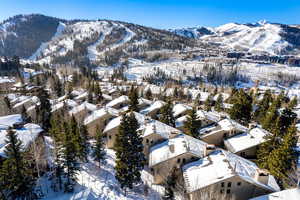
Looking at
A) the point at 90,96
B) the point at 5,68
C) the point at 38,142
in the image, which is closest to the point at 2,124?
the point at 38,142

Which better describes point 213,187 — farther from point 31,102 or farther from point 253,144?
point 31,102

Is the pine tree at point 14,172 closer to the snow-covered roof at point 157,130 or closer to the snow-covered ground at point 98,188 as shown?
the snow-covered ground at point 98,188

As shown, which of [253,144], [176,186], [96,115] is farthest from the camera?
[96,115]

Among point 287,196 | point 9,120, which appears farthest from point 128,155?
point 9,120

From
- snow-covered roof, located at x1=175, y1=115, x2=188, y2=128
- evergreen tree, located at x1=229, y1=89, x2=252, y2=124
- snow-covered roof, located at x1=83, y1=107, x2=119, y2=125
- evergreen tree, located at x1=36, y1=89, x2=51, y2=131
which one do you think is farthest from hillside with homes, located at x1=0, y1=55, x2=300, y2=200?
snow-covered roof, located at x1=175, y1=115, x2=188, y2=128

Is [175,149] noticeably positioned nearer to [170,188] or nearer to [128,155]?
[170,188]

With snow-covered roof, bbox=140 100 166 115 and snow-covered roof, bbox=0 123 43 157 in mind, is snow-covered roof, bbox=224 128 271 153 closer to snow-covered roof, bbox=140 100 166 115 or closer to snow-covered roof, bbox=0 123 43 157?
snow-covered roof, bbox=140 100 166 115

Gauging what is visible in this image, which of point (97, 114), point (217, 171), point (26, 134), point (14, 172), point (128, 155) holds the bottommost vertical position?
point (217, 171)
